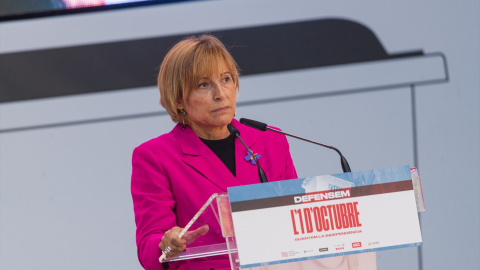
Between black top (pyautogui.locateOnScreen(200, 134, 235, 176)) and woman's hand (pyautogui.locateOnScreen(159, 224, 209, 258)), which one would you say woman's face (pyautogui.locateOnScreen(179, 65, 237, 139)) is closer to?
black top (pyautogui.locateOnScreen(200, 134, 235, 176))

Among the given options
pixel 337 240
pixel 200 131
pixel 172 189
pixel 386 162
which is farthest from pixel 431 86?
pixel 337 240

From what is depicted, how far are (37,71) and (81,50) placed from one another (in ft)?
0.68

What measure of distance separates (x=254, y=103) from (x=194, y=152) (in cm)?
109

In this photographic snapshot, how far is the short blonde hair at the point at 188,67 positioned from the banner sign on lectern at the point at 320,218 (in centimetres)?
59

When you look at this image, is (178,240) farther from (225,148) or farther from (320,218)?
(225,148)

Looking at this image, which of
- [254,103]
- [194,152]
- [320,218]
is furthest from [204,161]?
[254,103]

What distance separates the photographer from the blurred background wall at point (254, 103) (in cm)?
291

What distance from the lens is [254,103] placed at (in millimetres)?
2986

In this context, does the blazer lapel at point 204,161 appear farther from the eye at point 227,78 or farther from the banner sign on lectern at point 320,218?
the banner sign on lectern at point 320,218

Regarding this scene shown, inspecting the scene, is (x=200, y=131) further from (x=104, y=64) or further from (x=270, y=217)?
(x=104, y=64)

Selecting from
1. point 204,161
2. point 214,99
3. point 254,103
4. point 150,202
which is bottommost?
point 150,202

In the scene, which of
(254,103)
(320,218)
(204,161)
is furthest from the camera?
(254,103)

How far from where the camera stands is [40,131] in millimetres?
2912

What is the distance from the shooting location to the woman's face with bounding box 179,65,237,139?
192 cm
